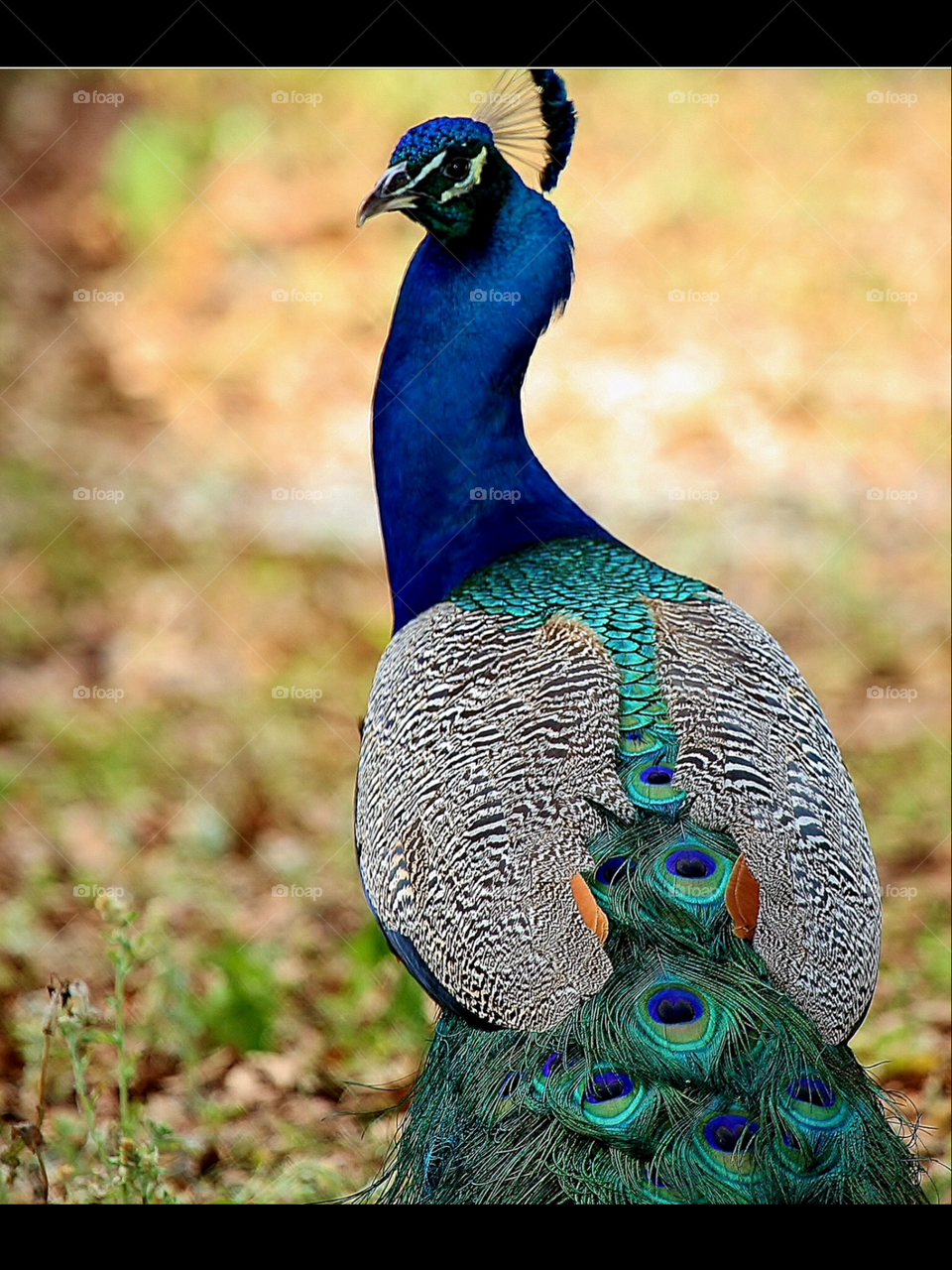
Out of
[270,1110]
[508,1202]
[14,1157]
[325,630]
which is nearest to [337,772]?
[325,630]

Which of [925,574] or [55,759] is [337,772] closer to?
[55,759]

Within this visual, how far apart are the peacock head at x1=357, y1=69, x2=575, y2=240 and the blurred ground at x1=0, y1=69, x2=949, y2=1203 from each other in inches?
69.6

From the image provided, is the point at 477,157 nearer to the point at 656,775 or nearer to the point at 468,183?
the point at 468,183

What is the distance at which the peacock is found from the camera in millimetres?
2371

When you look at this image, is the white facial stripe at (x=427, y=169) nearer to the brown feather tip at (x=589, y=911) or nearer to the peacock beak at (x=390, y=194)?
the peacock beak at (x=390, y=194)

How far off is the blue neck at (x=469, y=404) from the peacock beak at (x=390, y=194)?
23 cm

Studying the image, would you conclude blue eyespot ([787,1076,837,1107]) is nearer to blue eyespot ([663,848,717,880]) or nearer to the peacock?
the peacock

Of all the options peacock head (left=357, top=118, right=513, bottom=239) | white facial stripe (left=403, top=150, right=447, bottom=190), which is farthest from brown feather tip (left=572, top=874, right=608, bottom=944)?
white facial stripe (left=403, top=150, right=447, bottom=190)

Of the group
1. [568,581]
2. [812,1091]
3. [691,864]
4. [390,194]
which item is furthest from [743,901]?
[390,194]

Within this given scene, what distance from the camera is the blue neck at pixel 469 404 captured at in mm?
3607

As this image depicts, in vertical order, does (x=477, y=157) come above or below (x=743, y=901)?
above

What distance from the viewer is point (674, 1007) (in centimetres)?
241

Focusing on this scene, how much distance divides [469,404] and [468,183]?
573 millimetres

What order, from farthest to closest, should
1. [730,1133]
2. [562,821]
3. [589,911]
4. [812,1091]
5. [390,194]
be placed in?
[390,194] < [562,821] < [589,911] < [812,1091] < [730,1133]
